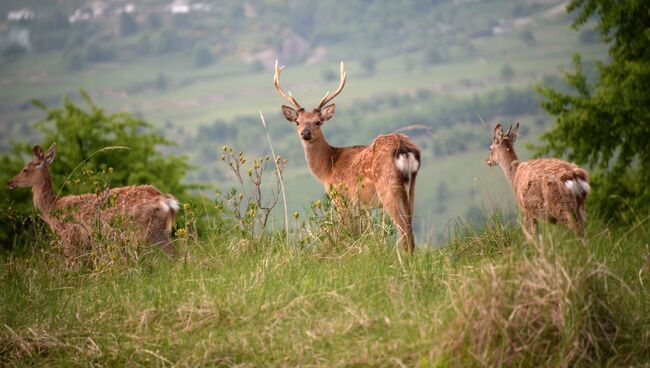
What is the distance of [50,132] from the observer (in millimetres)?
25141

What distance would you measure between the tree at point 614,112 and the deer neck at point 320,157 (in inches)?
380

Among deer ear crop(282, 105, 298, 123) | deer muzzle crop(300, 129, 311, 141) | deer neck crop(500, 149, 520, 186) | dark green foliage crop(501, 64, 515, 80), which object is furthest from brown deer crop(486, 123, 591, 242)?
dark green foliage crop(501, 64, 515, 80)

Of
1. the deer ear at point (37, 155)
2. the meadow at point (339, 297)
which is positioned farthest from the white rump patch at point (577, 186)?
the deer ear at point (37, 155)

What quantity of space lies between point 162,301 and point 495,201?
8.81 ft

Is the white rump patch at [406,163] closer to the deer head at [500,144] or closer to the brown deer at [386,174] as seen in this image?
the brown deer at [386,174]

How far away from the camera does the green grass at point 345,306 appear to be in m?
5.27

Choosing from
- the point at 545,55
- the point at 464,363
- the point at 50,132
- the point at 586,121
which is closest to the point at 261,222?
the point at 464,363

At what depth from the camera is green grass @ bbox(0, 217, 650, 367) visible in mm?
5273

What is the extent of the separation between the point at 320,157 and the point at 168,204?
2223 mm

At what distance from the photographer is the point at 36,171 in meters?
10.7

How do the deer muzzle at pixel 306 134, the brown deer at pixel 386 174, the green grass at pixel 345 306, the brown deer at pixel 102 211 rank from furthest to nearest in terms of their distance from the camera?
the deer muzzle at pixel 306 134 < the brown deer at pixel 386 174 < the brown deer at pixel 102 211 < the green grass at pixel 345 306

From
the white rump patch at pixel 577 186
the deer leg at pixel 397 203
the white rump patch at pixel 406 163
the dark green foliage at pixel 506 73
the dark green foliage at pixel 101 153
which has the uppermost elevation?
the white rump patch at pixel 406 163

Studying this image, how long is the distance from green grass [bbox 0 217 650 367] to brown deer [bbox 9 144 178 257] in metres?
0.43

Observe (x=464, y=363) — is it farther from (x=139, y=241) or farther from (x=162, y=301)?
(x=139, y=241)
